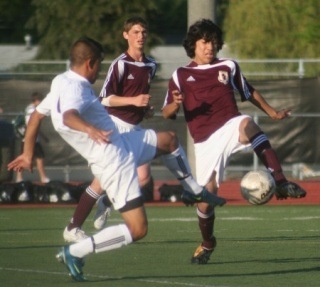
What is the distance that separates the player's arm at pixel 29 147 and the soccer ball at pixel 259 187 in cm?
237

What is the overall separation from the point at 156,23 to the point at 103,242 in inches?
1466

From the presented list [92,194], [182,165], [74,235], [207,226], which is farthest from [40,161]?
[182,165]

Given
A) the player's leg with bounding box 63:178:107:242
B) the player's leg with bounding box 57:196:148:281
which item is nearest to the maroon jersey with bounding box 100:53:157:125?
the player's leg with bounding box 63:178:107:242

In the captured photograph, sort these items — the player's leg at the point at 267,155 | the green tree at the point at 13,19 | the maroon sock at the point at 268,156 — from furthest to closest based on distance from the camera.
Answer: the green tree at the point at 13,19 → the maroon sock at the point at 268,156 → the player's leg at the point at 267,155

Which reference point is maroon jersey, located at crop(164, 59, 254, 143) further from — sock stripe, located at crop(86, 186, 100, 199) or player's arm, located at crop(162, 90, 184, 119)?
sock stripe, located at crop(86, 186, 100, 199)

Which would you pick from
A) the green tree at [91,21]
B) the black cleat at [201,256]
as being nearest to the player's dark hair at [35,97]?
the black cleat at [201,256]

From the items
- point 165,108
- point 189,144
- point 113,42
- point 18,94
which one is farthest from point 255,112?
point 113,42

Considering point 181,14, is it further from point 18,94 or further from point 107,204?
point 107,204

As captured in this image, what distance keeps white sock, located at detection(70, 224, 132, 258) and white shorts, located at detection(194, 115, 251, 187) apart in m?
1.74

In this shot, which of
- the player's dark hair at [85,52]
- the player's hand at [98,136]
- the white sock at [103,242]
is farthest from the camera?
the player's dark hair at [85,52]

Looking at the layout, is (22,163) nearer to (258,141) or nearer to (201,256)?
(201,256)

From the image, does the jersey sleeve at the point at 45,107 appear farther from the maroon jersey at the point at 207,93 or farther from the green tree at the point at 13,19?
the green tree at the point at 13,19

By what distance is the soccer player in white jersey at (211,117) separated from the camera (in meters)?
11.4

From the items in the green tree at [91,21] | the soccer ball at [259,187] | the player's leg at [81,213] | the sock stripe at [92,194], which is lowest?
the green tree at [91,21]
